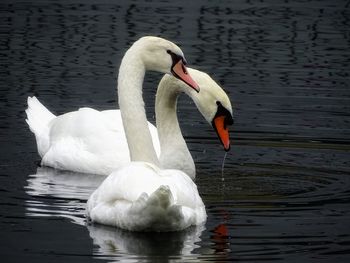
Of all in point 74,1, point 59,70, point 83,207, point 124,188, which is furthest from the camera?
point 74,1

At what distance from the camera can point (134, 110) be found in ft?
37.0

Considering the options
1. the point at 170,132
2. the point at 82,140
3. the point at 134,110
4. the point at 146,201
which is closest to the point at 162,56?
the point at 134,110

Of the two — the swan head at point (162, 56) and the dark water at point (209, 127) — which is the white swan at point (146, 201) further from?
the swan head at point (162, 56)

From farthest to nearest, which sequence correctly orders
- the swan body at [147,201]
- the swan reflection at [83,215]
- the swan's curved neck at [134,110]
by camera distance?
the swan's curved neck at [134,110] → the swan body at [147,201] → the swan reflection at [83,215]

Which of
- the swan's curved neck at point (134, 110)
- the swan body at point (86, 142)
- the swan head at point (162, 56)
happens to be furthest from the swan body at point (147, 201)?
the swan body at point (86, 142)

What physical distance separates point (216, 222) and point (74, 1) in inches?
602

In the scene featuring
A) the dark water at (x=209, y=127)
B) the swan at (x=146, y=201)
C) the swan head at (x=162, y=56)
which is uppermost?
the swan head at (x=162, y=56)

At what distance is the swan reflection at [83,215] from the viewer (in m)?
9.34

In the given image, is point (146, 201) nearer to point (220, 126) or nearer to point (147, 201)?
point (147, 201)

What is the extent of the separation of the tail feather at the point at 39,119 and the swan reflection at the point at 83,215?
3.41ft

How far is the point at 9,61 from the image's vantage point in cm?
1847

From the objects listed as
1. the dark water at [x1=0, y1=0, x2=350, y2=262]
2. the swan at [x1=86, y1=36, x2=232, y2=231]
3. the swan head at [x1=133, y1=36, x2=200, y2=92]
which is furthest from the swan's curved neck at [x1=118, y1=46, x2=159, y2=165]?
the dark water at [x1=0, y1=0, x2=350, y2=262]

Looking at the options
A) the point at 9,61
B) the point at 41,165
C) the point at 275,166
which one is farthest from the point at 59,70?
the point at 275,166

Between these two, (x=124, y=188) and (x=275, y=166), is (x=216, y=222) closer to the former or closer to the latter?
(x=124, y=188)
